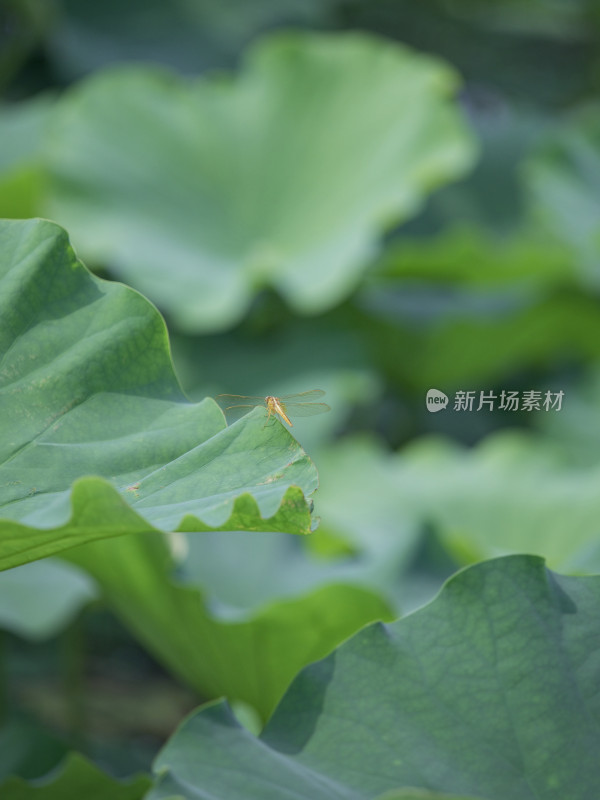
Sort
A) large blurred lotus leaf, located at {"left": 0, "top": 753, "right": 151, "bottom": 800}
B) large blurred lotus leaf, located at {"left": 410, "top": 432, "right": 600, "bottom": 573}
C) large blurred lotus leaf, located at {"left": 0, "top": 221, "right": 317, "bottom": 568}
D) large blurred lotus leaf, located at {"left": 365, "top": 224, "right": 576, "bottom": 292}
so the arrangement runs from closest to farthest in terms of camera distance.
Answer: large blurred lotus leaf, located at {"left": 0, "top": 221, "right": 317, "bottom": 568}
large blurred lotus leaf, located at {"left": 0, "top": 753, "right": 151, "bottom": 800}
large blurred lotus leaf, located at {"left": 410, "top": 432, "right": 600, "bottom": 573}
large blurred lotus leaf, located at {"left": 365, "top": 224, "right": 576, "bottom": 292}

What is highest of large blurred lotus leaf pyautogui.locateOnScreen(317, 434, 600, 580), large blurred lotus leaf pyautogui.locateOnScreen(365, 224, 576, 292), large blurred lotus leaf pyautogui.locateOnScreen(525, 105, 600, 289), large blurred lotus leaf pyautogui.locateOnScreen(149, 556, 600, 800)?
large blurred lotus leaf pyautogui.locateOnScreen(149, 556, 600, 800)

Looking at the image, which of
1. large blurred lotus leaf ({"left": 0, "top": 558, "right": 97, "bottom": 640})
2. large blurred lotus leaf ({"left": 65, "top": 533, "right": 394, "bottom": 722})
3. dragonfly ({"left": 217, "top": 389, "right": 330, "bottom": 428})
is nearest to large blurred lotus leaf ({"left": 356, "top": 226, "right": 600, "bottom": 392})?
dragonfly ({"left": 217, "top": 389, "right": 330, "bottom": 428})

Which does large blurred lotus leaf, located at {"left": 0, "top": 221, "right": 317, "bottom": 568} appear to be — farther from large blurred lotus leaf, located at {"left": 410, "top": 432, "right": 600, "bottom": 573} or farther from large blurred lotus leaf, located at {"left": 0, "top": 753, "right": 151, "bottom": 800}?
large blurred lotus leaf, located at {"left": 410, "top": 432, "right": 600, "bottom": 573}

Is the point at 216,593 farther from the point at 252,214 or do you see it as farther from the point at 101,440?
the point at 252,214

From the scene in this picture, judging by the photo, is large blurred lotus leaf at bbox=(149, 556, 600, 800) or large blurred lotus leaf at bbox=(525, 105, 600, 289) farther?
large blurred lotus leaf at bbox=(525, 105, 600, 289)

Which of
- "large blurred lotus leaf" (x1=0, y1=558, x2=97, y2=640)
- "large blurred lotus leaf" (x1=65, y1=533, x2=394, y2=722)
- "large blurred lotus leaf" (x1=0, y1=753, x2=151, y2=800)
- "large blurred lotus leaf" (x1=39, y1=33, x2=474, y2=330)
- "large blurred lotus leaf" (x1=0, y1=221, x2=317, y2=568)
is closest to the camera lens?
"large blurred lotus leaf" (x1=0, y1=221, x2=317, y2=568)

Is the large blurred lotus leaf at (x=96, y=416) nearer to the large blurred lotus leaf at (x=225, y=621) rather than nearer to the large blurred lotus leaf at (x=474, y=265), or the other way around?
the large blurred lotus leaf at (x=225, y=621)

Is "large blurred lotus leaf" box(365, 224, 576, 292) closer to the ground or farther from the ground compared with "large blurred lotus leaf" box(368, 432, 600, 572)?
farther from the ground

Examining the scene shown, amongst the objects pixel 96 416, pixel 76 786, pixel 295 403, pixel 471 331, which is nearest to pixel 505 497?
pixel 295 403

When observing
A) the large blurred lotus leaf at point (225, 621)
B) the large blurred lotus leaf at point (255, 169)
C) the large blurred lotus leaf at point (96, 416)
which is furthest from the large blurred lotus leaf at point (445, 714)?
the large blurred lotus leaf at point (255, 169)
